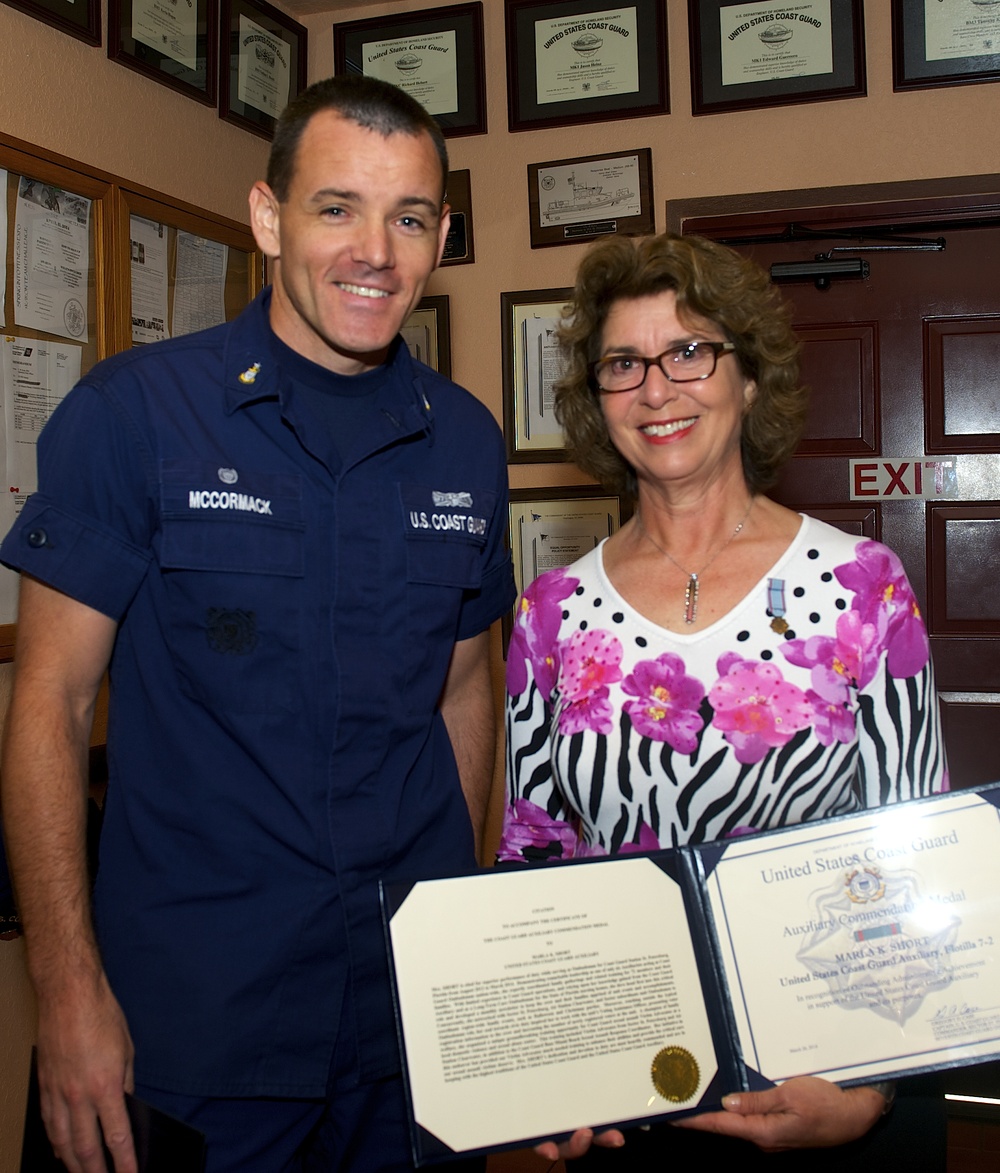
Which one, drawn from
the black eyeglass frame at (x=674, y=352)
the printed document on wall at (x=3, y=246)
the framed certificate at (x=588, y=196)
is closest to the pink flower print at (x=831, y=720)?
the black eyeglass frame at (x=674, y=352)

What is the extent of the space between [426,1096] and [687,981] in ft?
1.01

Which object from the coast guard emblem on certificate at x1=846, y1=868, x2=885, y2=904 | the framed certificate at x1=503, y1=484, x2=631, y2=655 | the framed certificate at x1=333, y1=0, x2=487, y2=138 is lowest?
the coast guard emblem on certificate at x1=846, y1=868, x2=885, y2=904

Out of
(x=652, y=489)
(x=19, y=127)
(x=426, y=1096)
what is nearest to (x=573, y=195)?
(x=19, y=127)

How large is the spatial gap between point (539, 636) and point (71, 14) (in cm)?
205

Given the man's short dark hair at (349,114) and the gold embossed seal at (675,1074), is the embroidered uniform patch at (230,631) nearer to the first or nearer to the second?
the man's short dark hair at (349,114)

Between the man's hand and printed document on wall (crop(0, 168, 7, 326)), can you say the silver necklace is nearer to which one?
the man's hand

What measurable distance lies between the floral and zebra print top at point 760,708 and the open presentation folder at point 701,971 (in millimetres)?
195

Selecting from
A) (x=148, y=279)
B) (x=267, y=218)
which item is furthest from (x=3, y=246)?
(x=267, y=218)

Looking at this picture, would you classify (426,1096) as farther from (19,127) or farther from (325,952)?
(19,127)

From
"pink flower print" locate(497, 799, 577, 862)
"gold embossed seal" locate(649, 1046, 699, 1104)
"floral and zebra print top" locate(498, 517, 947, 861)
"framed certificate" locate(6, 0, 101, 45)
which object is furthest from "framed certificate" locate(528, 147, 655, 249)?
"gold embossed seal" locate(649, 1046, 699, 1104)

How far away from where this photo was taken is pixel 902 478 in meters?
3.27

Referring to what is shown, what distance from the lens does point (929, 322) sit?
3.26 m

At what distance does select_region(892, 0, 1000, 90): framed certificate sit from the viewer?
312cm

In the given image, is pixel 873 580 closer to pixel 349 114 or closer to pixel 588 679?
pixel 588 679
